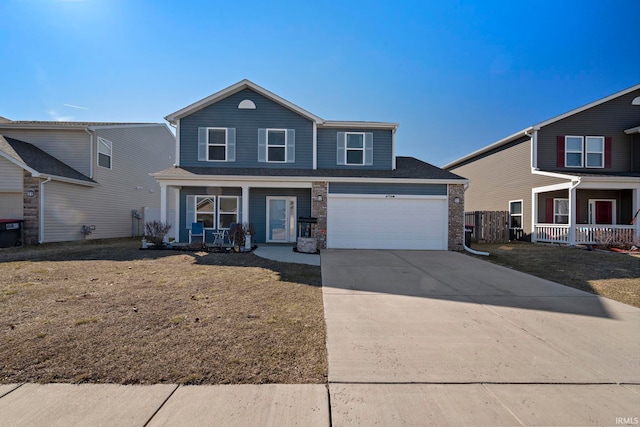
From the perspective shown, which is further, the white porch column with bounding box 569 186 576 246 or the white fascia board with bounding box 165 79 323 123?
the white porch column with bounding box 569 186 576 246

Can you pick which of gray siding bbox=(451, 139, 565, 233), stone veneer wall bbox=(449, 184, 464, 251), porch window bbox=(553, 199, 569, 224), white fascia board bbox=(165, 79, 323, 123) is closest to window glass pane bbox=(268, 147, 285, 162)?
white fascia board bbox=(165, 79, 323, 123)

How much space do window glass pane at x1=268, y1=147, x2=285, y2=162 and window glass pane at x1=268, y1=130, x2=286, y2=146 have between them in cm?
27

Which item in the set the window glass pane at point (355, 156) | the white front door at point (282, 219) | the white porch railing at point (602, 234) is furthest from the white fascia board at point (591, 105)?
the white front door at point (282, 219)

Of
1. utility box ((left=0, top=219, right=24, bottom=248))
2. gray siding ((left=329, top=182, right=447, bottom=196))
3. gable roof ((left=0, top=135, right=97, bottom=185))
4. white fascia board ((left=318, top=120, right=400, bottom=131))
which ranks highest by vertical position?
white fascia board ((left=318, top=120, right=400, bottom=131))

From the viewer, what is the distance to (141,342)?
350 cm

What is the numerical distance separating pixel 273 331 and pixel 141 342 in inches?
60.8

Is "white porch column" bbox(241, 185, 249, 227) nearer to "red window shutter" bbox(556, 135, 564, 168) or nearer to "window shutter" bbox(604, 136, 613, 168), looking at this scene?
"red window shutter" bbox(556, 135, 564, 168)

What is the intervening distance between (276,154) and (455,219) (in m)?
8.05

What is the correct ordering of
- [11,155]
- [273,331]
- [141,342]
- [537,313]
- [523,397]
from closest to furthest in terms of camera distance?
[523,397], [141,342], [273,331], [537,313], [11,155]

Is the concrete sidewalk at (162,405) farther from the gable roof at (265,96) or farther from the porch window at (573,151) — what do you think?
the porch window at (573,151)

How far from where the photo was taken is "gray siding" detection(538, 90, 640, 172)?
48.8 feet

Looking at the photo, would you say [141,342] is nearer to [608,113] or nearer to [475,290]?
[475,290]

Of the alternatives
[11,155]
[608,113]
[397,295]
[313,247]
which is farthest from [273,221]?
[608,113]

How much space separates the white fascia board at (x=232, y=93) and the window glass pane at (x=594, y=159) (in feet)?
45.1
